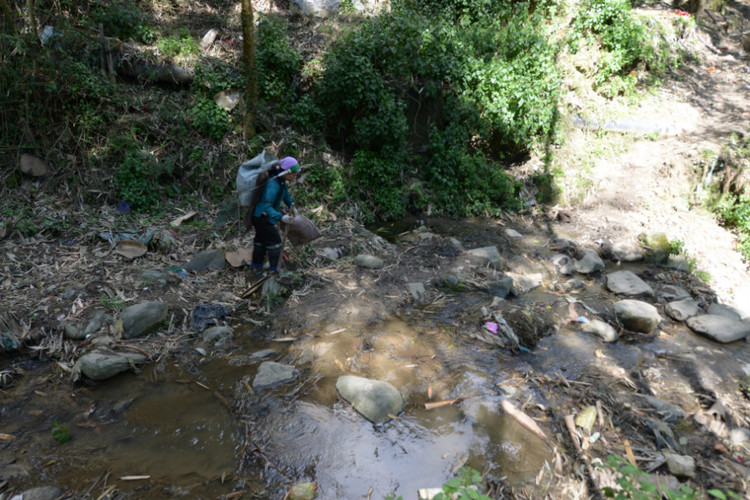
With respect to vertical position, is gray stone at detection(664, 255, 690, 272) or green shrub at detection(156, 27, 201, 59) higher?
green shrub at detection(156, 27, 201, 59)

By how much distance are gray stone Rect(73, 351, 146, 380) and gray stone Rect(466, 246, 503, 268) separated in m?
4.95

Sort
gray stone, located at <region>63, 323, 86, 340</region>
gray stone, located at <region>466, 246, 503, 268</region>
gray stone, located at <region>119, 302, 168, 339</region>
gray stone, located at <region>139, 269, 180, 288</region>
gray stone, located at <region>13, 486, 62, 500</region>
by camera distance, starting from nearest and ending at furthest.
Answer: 1. gray stone, located at <region>13, 486, 62, 500</region>
2. gray stone, located at <region>63, 323, 86, 340</region>
3. gray stone, located at <region>119, 302, 168, 339</region>
4. gray stone, located at <region>139, 269, 180, 288</region>
5. gray stone, located at <region>466, 246, 503, 268</region>

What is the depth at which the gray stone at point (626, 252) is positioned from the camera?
7.42 metres

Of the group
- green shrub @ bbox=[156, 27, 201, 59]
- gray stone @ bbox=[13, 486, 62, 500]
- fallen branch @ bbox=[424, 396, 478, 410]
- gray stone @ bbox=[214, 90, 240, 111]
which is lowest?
gray stone @ bbox=[13, 486, 62, 500]

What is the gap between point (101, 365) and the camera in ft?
13.1

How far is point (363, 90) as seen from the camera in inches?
303

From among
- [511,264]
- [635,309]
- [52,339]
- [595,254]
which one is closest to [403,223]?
[511,264]

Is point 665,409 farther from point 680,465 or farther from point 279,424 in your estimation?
point 279,424

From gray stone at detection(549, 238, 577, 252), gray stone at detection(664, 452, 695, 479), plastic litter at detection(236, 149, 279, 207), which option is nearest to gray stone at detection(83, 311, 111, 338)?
plastic litter at detection(236, 149, 279, 207)

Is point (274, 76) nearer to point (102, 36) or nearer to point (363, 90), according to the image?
point (363, 90)

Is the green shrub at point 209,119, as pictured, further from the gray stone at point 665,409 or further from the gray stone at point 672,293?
the gray stone at point 672,293

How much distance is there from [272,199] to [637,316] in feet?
16.1

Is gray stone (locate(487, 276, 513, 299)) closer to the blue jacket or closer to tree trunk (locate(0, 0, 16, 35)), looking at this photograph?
the blue jacket

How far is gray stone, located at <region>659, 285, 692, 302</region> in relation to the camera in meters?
6.26
